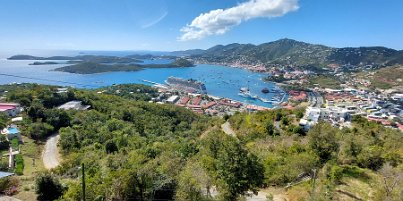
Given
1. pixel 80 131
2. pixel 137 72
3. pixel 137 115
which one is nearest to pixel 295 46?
pixel 137 72

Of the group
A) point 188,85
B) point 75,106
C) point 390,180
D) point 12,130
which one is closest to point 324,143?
point 390,180

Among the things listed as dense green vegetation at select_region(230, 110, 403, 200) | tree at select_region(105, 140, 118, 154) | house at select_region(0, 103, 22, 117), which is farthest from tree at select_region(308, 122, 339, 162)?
house at select_region(0, 103, 22, 117)

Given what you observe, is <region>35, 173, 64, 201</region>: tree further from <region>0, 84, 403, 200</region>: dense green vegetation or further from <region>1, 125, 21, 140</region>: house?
<region>1, 125, 21, 140</region>: house

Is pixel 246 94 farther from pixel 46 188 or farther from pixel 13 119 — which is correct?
pixel 46 188

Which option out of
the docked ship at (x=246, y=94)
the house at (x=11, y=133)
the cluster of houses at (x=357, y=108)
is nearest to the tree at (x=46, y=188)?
the house at (x=11, y=133)

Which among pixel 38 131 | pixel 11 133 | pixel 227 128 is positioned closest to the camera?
pixel 11 133

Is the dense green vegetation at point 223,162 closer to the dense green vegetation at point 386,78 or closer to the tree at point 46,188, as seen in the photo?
the tree at point 46,188
